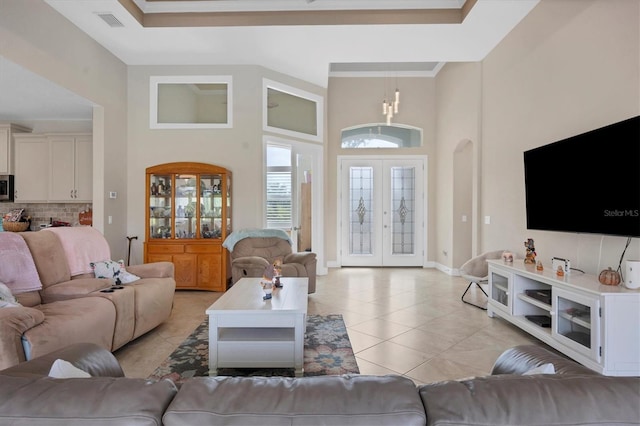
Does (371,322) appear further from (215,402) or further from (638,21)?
(638,21)

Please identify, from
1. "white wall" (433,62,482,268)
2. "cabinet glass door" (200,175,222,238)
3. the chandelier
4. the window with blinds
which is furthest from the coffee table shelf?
the chandelier

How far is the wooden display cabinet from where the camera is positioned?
495 centimetres

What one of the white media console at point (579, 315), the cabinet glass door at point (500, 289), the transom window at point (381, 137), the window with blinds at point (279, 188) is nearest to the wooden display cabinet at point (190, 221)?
the window with blinds at point (279, 188)

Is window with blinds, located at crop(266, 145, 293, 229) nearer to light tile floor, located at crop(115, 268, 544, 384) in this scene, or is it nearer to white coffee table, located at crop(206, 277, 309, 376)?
light tile floor, located at crop(115, 268, 544, 384)


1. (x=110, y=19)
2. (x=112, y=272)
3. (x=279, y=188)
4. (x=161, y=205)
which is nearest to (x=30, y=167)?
(x=161, y=205)

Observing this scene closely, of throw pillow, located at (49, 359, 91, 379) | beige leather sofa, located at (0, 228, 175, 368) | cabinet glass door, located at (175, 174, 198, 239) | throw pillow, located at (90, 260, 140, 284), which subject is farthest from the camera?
cabinet glass door, located at (175, 174, 198, 239)

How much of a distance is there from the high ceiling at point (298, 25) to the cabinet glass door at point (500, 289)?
3032mm

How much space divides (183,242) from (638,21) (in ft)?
18.0

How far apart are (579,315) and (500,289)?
3.53ft

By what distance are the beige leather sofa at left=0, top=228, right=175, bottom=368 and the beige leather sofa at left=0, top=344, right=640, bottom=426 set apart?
1.60 m

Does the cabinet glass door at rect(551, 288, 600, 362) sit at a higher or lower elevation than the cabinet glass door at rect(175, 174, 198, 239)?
lower

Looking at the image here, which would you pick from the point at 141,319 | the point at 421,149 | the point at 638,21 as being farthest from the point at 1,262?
the point at 421,149

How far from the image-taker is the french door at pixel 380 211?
712 centimetres

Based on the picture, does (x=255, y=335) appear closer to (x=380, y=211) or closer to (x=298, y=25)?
(x=298, y=25)
